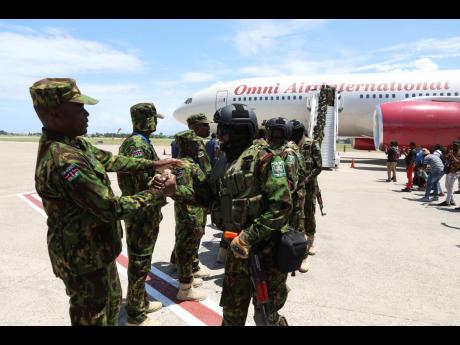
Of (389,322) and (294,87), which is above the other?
(294,87)

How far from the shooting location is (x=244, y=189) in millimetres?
2656

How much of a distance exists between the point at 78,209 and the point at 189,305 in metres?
2.28

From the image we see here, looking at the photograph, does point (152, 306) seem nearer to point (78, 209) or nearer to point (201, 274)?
point (201, 274)

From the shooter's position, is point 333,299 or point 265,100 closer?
point 333,299

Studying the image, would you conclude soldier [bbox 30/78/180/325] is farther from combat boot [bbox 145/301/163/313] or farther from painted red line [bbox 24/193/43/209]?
painted red line [bbox 24/193/43/209]

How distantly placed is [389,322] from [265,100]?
68.0 ft

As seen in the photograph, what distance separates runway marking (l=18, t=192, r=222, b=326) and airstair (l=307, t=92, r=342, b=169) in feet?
49.5

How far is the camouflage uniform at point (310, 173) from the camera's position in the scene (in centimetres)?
541

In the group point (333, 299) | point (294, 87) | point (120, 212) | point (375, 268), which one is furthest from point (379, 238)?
point (294, 87)

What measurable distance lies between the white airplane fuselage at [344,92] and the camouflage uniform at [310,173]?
17.7 metres
